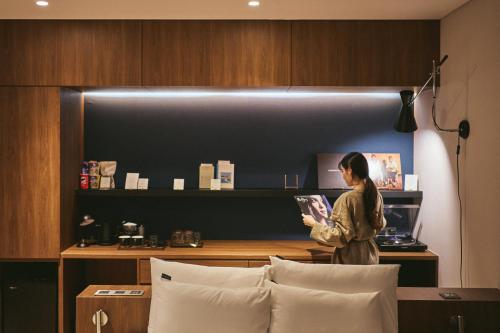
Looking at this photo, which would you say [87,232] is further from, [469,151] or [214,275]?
[469,151]

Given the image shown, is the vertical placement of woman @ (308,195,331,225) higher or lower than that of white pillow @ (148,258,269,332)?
higher

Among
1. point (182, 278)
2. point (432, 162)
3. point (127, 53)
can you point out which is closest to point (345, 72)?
point (432, 162)

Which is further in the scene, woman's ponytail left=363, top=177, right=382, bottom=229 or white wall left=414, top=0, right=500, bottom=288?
woman's ponytail left=363, top=177, right=382, bottom=229

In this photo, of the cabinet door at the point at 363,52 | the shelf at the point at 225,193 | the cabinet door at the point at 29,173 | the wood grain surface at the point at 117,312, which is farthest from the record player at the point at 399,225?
the cabinet door at the point at 29,173

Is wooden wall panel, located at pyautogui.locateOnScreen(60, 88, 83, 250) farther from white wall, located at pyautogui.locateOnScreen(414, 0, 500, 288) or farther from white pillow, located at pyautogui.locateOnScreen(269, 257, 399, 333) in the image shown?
white wall, located at pyautogui.locateOnScreen(414, 0, 500, 288)

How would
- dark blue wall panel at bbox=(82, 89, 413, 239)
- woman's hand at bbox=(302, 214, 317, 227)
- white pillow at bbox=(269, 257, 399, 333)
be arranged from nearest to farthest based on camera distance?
white pillow at bbox=(269, 257, 399, 333)
woman's hand at bbox=(302, 214, 317, 227)
dark blue wall panel at bbox=(82, 89, 413, 239)

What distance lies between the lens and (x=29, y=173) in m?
4.21

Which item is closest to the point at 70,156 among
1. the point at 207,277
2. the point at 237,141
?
the point at 237,141

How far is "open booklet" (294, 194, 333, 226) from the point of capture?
4188mm

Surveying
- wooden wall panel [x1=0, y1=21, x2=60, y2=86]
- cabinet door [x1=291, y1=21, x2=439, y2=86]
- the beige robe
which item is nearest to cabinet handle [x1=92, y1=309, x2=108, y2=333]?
the beige robe

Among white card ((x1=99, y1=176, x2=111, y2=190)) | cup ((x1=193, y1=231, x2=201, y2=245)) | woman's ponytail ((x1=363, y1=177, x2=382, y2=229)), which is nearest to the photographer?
woman's ponytail ((x1=363, y1=177, x2=382, y2=229))

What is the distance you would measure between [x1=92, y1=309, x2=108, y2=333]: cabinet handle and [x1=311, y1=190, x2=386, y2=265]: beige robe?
1.43m

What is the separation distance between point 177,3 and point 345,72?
1.34 metres

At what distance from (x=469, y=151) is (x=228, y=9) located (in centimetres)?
188
